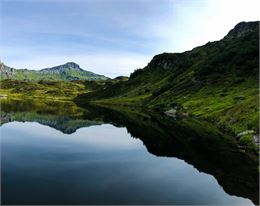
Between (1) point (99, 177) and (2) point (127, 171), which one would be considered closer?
(1) point (99, 177)

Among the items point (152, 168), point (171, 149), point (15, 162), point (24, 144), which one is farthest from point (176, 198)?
point (24, 144)

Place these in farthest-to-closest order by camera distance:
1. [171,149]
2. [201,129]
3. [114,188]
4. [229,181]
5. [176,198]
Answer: [201,129]
[171,149]
[229,181]
[114,188]
[176,198]

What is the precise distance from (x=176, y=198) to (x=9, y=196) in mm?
18984

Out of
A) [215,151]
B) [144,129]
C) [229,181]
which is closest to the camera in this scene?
[229,181]

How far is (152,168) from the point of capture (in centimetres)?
5481

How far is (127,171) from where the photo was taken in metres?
51.2

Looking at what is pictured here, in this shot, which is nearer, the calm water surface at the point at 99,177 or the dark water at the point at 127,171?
the calm water surface at the point at 99,177

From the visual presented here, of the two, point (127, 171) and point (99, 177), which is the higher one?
point (99, 177)

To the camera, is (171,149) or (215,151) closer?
(215,151)

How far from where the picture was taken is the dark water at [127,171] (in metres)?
38.1

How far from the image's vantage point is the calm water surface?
3725 centimetres

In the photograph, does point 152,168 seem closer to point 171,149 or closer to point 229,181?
point 229,181

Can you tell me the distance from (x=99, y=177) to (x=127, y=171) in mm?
6323

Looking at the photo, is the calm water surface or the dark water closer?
the calm water surface
